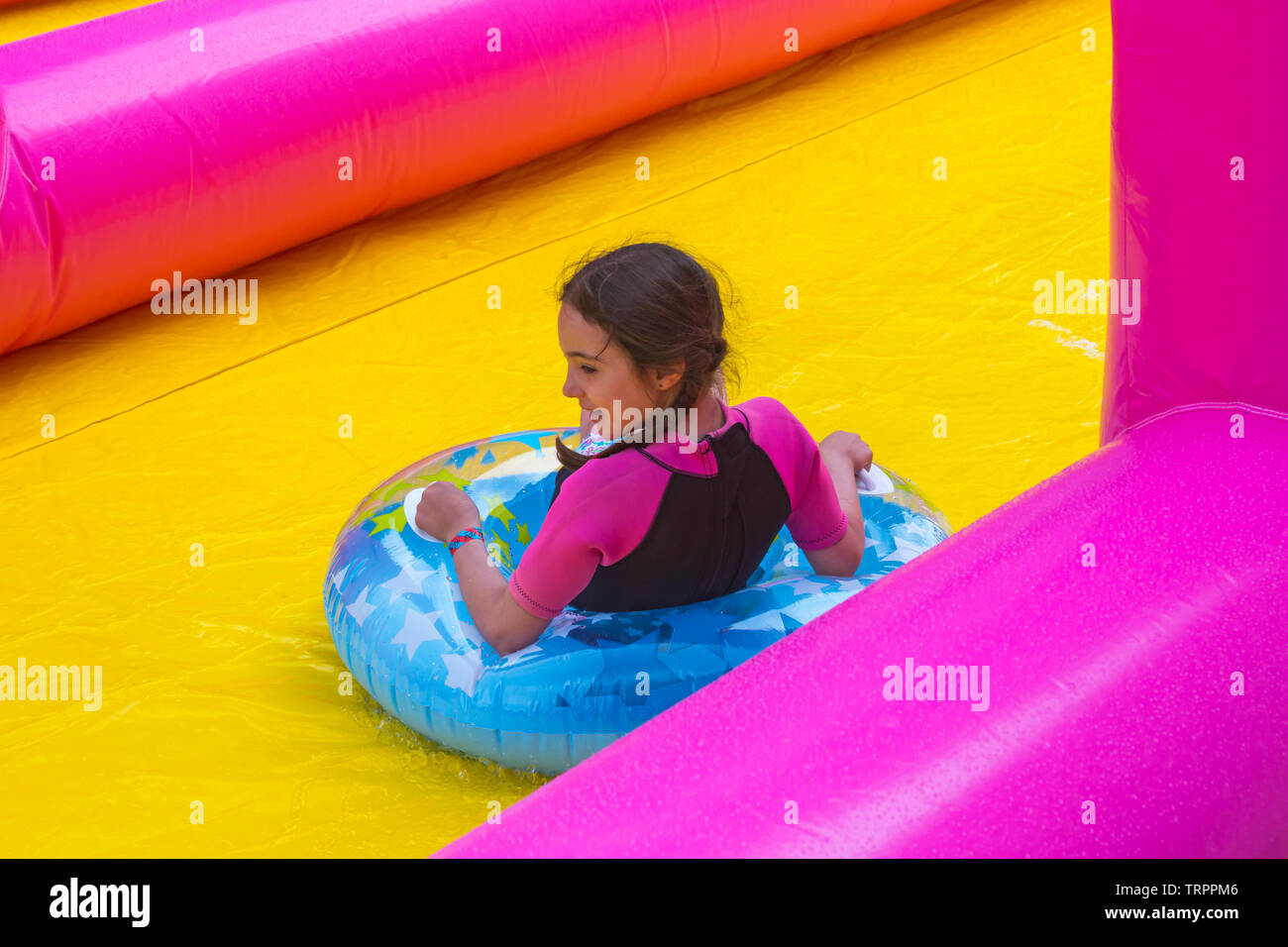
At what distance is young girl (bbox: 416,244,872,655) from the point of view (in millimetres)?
1597

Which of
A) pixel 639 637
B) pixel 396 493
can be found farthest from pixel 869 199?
pixel 639 637

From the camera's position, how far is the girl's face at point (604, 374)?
160 centimetres

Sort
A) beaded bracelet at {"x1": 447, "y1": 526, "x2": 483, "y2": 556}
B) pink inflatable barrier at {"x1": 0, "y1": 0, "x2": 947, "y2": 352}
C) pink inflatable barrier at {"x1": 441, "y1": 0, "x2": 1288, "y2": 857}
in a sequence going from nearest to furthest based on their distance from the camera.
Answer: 1. pink inflatable barrier at {"x1": 441, "y1": 0, "x2": 1288, "y2": 857}
2. beaded bracelet at {"x1": 447, "y1": 526, "x2": 483, "y2": 556}
3. pink inflatable barrier at {"x1": 0, "y1": 0, "x2": 947, "y2": 352}

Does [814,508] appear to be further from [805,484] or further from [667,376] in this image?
[667,376]

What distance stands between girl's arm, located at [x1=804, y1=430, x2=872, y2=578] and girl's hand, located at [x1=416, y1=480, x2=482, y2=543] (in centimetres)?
43

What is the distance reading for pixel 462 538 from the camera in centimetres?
186

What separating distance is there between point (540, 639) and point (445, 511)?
0.69ft

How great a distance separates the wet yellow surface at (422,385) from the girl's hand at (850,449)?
0.40 metres

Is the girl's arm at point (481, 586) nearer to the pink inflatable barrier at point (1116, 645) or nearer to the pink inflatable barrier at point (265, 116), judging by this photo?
the pink inflatable barrier at point (1116, 645)

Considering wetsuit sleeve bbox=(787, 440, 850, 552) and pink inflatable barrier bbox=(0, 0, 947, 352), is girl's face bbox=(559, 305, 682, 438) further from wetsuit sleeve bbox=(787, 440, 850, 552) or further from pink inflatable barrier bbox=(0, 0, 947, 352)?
pink inflatable barrier bbox=(0, 0, 947, 352)

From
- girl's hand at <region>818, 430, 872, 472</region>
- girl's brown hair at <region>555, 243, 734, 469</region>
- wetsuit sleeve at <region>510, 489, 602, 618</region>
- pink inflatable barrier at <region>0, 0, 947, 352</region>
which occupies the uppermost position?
pink inflatable barrier at <region>0, 0, 947, 352</region>

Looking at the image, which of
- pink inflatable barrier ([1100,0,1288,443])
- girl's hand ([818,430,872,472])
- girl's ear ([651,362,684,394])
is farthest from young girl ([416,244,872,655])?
pink inflatable barrier ([1100,0,1288,443])
